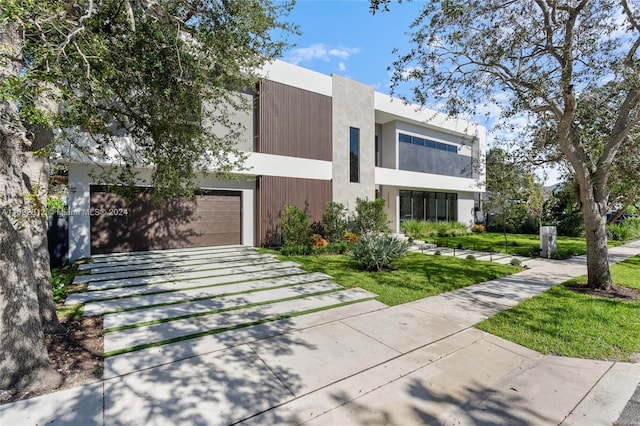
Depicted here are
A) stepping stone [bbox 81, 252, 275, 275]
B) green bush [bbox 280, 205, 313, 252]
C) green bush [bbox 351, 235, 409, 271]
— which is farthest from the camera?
green bush [bbox 280, 205, 313, 252]

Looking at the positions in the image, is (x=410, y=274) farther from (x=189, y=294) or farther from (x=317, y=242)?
(x=189, y=294)

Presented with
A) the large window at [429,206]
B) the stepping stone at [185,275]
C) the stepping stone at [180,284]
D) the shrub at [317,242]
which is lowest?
the stepping stone at [180,284]

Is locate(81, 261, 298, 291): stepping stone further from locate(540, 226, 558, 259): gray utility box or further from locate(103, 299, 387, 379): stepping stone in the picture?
locate(540, 226, 558, 259): gray utility box

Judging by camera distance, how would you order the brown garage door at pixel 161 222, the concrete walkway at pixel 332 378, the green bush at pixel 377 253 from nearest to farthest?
the concrete walkway at pixel 332 378 → the green bush at pixel 377 253 → the brown garage door at pixel 161 222

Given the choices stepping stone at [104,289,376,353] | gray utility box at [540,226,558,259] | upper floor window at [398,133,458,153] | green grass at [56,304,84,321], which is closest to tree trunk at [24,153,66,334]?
green grass at [56,304,84,321]

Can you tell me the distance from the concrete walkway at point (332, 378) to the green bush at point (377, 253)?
3181mm

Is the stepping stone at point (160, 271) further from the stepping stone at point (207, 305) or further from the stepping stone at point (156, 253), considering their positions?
the stepping stone at point (207, 305)

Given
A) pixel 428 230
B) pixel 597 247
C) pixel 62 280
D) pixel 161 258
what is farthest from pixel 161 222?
pixel 428 230

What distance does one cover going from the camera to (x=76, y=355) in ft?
11.9

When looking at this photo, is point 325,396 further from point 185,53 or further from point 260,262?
point 260,262

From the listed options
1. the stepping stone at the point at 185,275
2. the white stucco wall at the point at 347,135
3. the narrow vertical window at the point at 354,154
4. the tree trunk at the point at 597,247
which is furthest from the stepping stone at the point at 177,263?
the tree trunk at the point at 597,247

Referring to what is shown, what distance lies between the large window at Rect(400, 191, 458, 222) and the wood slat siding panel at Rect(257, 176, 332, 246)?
741cm

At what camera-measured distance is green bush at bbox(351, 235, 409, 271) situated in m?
8.31

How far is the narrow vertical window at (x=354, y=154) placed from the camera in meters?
14.7
